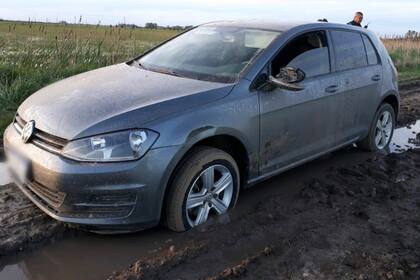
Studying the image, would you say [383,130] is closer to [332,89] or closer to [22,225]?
[332,89]

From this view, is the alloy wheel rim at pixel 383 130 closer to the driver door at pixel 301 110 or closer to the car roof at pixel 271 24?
the driver door at pixel 301 110

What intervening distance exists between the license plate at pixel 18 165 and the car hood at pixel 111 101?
0.97ft

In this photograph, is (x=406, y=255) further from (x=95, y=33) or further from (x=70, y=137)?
(x=95, y=33)

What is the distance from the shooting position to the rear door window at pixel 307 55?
4.70 metres

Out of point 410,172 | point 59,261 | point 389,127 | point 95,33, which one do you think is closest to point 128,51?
point 95,33

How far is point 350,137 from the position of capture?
5.86 m

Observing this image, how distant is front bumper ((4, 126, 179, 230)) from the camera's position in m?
3.49

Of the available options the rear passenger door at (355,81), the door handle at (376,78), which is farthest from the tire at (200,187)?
the door handle at (376,78)

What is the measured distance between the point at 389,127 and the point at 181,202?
13.4 feet

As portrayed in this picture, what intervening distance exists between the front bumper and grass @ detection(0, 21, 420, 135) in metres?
4.49

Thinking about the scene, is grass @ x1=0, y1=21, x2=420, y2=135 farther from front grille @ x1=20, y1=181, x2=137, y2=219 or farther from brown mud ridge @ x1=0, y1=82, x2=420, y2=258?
front grille @ x1=20, y1=181, x2=137, y2=219

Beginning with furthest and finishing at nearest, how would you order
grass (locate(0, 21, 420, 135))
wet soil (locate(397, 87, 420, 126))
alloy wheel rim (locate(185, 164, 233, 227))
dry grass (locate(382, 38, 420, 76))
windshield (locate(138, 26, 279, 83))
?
dry grass (locate(382, 38, 420, 76)) → wet soil (locate(397, 87, 420, 126)) → grass (locate(0, 21, 420, 135)) → windshield (locate(138, 26, 279, 83)) → alloy wheel rim (locate(185, 164, 233, 227))

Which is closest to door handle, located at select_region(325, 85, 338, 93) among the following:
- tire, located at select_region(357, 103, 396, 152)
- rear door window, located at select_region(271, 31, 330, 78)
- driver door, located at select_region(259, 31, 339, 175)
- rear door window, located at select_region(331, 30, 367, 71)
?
driver door, located at select_region(259, 31, 339, 175)

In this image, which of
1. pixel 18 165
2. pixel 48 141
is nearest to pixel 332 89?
pixel 48 141
